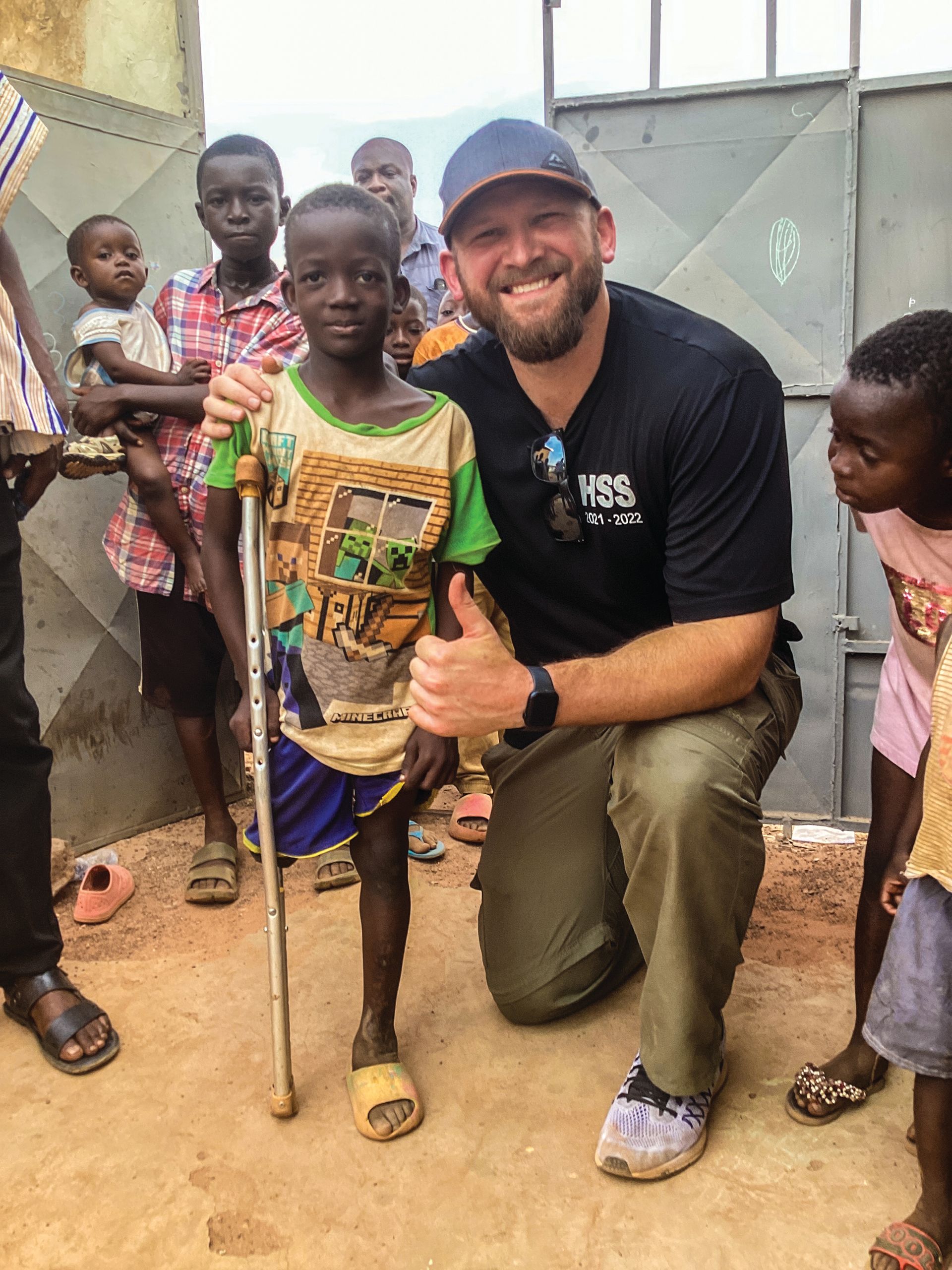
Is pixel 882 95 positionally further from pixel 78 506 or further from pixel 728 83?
pixel 78 506

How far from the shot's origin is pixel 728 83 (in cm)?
360

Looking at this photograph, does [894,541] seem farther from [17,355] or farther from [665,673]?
[17,355]

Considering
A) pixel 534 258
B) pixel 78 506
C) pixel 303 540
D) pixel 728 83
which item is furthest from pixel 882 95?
pixel 78 506

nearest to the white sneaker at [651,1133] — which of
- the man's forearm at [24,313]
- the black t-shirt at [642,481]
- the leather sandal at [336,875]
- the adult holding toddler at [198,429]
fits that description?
the black t-shirt at [642,481]

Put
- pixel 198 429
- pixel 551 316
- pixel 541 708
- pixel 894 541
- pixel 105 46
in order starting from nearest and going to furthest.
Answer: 1. pixel 541 708
2. pixel 894 541
3. pixel 551 316
4. pixel 198 429
5. pixel 105 46

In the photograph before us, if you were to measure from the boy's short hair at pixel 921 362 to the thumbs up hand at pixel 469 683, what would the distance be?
84cm

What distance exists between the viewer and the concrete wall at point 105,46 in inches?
155

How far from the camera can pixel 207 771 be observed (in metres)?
3.42

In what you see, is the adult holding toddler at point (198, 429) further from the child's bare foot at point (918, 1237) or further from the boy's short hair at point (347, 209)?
the child's bare foot at point (918, 1237)

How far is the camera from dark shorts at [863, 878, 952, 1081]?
61.6 inches

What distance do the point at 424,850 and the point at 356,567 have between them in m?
1.65

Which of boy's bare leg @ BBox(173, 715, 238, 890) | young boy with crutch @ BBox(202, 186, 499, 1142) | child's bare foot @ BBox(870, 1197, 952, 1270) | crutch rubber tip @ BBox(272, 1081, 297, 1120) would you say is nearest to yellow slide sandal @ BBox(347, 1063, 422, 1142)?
young boy with crutch @ BBox(202, 186, 499, 1142)

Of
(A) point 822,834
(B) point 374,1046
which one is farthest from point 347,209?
(A) point 822,834

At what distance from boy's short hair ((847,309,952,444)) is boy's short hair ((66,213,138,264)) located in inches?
102
